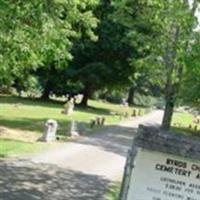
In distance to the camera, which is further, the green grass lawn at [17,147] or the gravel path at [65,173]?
the green grass lawn at [17,147]

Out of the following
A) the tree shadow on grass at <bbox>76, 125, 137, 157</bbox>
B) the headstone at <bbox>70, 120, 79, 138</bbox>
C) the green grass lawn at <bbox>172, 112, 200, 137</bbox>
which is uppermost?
the green grass lawn at <bbox>172, 112, 200, 137</bbox>

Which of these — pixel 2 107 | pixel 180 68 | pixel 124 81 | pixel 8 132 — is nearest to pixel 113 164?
pixel 180 68

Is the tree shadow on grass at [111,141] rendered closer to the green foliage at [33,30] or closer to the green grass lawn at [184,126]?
the green grass lawn at [184,126]

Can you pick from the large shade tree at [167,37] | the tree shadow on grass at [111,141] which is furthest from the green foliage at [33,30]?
the tree shadow on grass at [111,141]

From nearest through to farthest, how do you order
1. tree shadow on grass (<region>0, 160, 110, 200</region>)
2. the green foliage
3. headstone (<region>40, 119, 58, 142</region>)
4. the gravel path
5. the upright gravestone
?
the upright gravestone
tree shadow on grass (<region>0, 160, 110, 200</region>)
the gravel path
the green foliage
headstone (<region>40, 119, 58, 142</region>)

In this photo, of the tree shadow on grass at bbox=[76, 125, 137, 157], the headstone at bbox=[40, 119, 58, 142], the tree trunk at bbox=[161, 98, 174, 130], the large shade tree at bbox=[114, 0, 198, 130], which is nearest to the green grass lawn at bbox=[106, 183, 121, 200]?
the large shade tree at bbox=[114, 0, 198, 130]

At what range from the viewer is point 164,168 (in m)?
7.63

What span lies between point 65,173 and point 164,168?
888cm

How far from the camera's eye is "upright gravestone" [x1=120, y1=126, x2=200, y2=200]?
754 centimetres

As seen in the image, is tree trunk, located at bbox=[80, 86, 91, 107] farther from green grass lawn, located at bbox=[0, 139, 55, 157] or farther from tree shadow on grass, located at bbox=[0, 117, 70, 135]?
green grass lawn, located at bbox=[0, 139, 55, 157]

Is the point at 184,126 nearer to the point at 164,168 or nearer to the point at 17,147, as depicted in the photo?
the point at 17,147

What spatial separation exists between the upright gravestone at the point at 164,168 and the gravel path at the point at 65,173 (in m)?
5.08

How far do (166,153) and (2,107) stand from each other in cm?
3290

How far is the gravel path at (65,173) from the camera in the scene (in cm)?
1331
